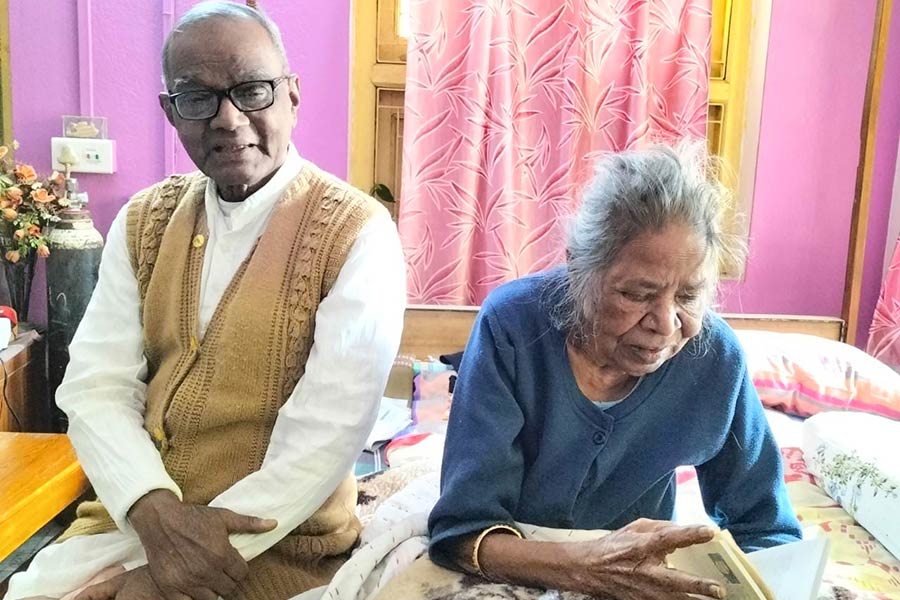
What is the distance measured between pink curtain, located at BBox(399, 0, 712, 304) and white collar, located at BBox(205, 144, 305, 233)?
1059 millimetres

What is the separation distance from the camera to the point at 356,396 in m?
1.15

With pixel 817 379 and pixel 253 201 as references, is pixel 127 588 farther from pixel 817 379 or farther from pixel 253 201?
pixel 817 379

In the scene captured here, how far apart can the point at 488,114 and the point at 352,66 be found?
0.46 meters

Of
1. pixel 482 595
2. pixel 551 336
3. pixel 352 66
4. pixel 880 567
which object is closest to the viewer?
pixel 482 595

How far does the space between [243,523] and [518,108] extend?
1.57 m

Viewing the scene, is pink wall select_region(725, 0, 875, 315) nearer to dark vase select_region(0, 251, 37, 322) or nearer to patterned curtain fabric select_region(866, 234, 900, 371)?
patterned curtain fabric select_region(866, 234, 900, 371)

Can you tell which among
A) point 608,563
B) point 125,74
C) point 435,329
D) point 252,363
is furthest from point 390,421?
point 125,74

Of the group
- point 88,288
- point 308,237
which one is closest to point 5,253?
point 88,288

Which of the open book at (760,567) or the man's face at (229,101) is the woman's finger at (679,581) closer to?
the open book at (760,567)

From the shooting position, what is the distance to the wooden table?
1011mm

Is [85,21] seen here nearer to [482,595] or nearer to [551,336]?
[551,336]

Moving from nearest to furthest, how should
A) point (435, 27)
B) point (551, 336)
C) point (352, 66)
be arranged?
point (551, 336) < point (435, 27) < point (352, 66)

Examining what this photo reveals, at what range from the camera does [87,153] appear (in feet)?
7.91

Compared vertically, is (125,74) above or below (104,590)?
above
